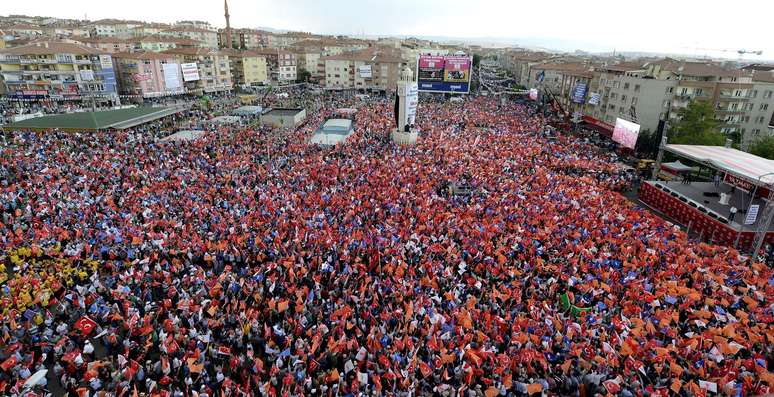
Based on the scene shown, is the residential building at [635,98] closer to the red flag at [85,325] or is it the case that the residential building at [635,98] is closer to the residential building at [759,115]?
the residential building at [759,115]

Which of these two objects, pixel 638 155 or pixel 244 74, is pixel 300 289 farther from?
pixel 244 74

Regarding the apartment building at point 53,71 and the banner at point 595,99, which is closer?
the banner at point 595,99

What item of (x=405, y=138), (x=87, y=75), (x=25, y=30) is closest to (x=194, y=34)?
(x=25, y=30)

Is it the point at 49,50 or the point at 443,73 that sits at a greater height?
the point at 49,50

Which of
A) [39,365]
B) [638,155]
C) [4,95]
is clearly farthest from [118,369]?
[4,95]

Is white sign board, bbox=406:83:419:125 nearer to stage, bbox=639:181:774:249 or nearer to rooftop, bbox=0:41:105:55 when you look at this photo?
stage, bbox=639:181:774:249

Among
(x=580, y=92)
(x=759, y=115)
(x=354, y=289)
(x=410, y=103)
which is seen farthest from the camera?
(x=580, y=92)

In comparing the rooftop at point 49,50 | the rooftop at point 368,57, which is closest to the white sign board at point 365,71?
the rooftop at point 368,57

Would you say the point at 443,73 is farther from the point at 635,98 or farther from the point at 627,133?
the point at 627,133
